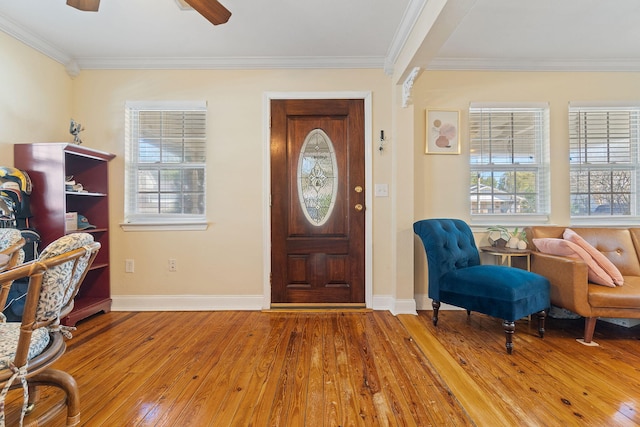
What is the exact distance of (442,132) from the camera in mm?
2883

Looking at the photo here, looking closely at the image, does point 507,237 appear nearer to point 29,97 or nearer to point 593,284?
point 593,284

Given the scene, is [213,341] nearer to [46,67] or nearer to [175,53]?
[175,53]

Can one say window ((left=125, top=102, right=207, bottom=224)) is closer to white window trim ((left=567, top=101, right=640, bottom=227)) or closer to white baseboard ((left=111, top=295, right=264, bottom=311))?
white baseboard ((left=111, top=295, right=264, bottom=311))

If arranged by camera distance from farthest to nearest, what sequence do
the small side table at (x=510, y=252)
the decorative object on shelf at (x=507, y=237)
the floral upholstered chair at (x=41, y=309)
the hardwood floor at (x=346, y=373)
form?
the decorative object on shelf at (x=507, y=237)
the small side table at (x=510, y=252)
the hardwood floor at (x=346, y=373)
the floral upholstered chair at (x=41, y=309)

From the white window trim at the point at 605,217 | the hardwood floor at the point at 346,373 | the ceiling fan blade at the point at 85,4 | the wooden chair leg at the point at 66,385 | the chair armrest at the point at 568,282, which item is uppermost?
the ceiling fan blade at the point at 85,4

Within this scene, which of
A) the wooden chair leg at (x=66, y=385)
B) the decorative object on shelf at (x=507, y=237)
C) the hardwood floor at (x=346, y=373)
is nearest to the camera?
the wooden chair leg at (x=66, y=385)

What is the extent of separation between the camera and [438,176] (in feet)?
9.51

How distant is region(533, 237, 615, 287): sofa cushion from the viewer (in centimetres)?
216

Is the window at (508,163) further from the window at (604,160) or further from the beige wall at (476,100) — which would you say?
the window at (604,160)

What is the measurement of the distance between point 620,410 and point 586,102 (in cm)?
→ 278

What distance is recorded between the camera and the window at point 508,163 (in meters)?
2.91

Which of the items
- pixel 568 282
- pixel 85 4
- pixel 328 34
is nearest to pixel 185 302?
pixel 85 4

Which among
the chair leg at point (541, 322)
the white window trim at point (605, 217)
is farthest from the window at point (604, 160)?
the chair leg at point (541, 322)

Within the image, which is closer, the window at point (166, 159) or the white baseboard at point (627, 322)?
the white baseboard at point (627, 322)
